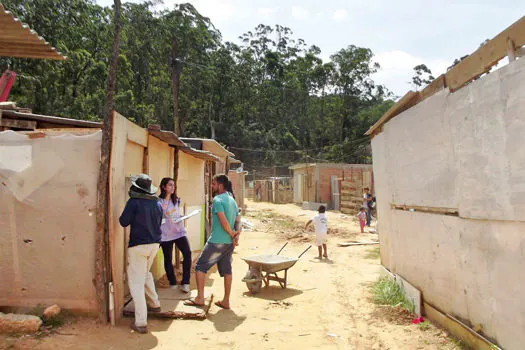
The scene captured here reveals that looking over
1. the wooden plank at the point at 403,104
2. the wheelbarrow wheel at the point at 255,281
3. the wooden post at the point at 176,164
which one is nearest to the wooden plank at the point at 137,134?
the wooden post at the point at 176,164

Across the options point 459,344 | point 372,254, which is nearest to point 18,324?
point 459,344

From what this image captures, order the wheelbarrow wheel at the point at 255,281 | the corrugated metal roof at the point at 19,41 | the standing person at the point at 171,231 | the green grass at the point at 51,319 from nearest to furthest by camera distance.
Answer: the corrugated metal roof at the point at 19,41 → the green grass at the point at 51,319 → the standing person at the point at 171,231 → the wheelbarrow wheel at the point at 255,281

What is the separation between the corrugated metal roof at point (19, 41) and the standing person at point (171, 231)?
236 centimetres

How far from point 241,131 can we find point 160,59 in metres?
14.0

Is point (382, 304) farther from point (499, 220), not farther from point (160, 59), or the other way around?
point (160, 59)

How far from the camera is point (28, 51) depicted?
480 centimetres

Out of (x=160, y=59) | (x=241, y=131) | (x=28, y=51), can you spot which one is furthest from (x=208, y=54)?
(x=28, y=51)

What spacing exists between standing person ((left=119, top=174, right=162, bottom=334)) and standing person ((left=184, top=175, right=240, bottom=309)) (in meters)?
0.98

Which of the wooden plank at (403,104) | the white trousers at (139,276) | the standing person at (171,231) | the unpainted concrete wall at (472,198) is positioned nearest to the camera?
the unpainted concrete wall at (472,198)

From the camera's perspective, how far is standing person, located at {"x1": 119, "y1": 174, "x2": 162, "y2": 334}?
490 cm

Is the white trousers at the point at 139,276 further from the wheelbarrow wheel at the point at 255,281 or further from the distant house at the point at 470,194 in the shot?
the distant house at the point at 470,194

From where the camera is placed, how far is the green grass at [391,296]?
19.8ft

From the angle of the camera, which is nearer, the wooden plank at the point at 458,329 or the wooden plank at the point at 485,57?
the wooden plank at the point at 485,57

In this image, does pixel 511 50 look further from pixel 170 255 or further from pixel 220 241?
pixel 170 255
